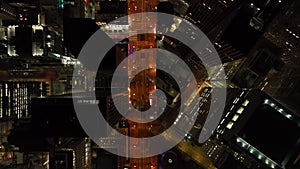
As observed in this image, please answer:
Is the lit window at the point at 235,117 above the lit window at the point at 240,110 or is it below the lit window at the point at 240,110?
below

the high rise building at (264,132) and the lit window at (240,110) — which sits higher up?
the lit window at (240,110)

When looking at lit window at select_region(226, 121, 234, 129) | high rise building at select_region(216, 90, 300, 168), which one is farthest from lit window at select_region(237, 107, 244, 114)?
lit window at select_region(226, 121, 234, 129)

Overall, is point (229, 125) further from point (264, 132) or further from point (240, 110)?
point (264, 132)

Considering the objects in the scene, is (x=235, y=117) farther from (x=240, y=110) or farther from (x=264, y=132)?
(x=264, y=132)

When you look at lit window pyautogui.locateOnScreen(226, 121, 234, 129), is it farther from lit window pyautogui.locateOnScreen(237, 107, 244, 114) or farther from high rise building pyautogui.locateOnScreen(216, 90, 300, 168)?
lit window pyautogui.locateOnScreen(237, 107, 244, 114)

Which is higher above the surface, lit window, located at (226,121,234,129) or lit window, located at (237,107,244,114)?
lit window, located at (237,107,244,114)

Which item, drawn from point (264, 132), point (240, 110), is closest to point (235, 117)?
point (240, 110)

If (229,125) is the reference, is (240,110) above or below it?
above

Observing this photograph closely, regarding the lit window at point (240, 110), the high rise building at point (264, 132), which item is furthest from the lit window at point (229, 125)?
the lit window at point (240, 110)

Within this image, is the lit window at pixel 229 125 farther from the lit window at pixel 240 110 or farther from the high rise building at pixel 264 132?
Answer: the lit window at pixel 240 110

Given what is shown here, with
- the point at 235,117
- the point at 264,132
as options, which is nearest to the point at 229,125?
the point at 235,117

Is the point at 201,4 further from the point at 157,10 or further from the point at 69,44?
the point at 69,44

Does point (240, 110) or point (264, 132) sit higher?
point (240, 110)
